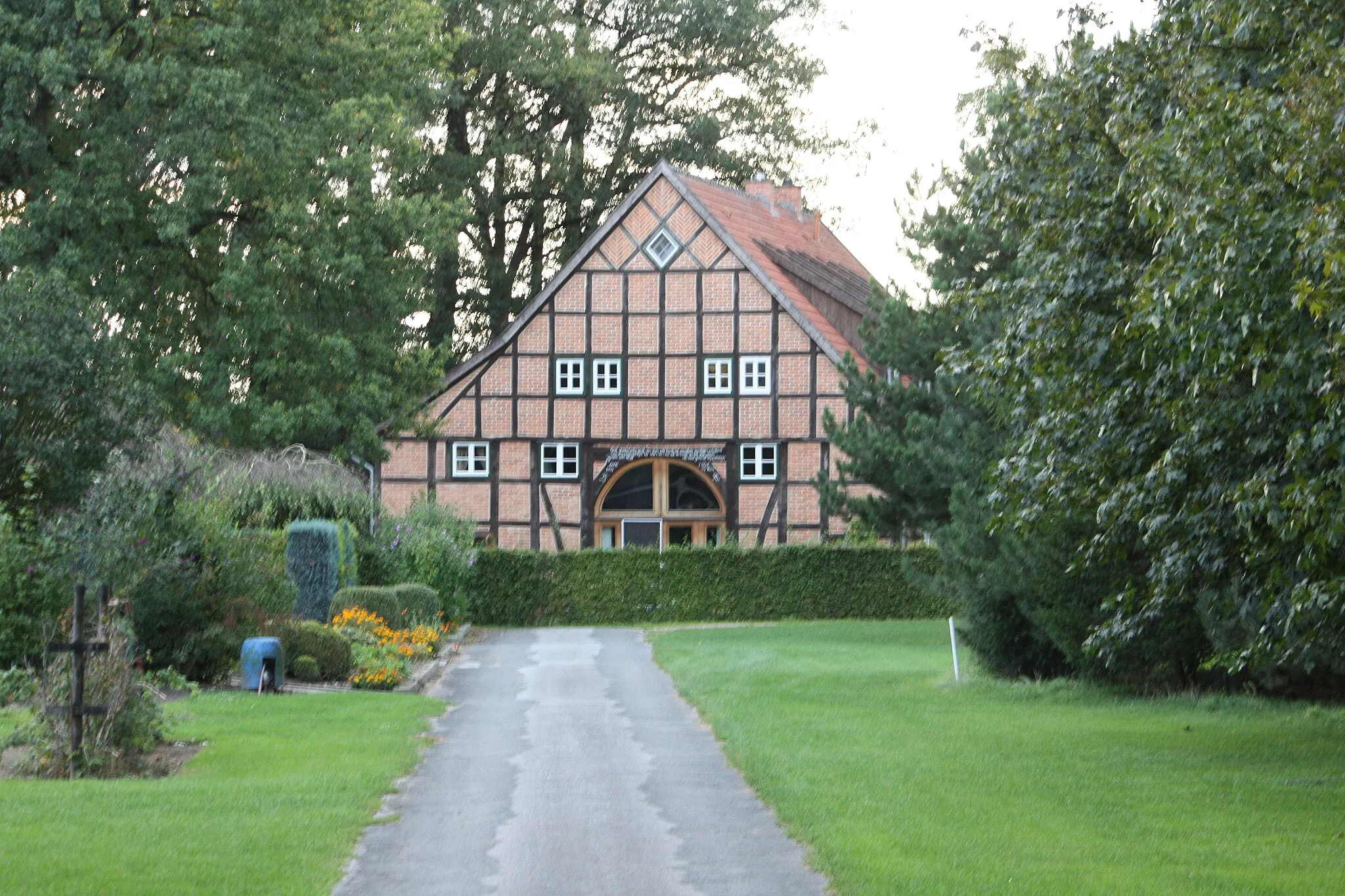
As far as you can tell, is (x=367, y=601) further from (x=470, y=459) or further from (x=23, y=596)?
(x=470, y=459)

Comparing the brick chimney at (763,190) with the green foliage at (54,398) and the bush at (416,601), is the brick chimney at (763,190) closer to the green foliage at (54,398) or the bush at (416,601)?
the bush at (416,601)

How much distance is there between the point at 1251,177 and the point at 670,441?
30.9 meters

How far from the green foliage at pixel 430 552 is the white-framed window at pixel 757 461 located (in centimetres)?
813

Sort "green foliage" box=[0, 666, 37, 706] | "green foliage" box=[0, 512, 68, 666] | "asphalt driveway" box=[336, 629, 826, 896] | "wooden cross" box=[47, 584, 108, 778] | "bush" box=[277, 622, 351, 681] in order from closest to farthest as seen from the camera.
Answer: "asphalt driveway" box=[336, 629, 826, 896] < "wooden cross" box=[47, 584, 108, 778] < "green foliage" box=[0, 666, 37, 706] < "green foliage" box=[0, 512, 68, 666] < "bush" box=[277, 622, 351, 681]

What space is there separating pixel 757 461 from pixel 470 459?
273 inches

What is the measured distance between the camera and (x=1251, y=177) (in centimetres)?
1048

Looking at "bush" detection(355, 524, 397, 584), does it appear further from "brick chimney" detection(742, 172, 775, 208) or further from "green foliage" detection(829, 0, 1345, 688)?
"brick chimney" detection(742, 172, 775, 208)

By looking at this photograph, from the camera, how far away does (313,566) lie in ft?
84.8

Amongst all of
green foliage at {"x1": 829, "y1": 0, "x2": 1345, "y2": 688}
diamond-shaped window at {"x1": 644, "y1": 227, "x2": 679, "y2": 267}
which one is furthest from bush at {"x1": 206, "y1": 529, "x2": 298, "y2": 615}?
diamond-shaped window at {"x1": 644, "y1": 227, "x2": 679, "y2": 267}

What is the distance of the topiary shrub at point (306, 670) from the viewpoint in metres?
20.5

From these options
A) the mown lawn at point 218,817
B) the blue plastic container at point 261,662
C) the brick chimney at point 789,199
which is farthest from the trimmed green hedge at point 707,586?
the mown lawn at point 218,817

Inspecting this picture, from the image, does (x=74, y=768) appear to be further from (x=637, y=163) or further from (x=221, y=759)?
(x=637, y=163)

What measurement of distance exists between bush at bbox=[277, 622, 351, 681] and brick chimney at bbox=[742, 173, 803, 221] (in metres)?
28.1

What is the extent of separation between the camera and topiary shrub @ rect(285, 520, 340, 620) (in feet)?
84.7
